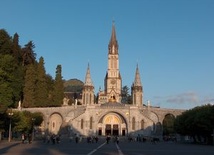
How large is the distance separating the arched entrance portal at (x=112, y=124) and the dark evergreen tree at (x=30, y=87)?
51.0ft

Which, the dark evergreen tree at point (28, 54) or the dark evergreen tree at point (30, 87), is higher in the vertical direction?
the dark evergreen tree at point (28, 54)

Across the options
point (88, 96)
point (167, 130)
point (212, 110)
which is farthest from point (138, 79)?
point (212, 110)

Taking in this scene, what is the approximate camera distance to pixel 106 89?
112562 mm

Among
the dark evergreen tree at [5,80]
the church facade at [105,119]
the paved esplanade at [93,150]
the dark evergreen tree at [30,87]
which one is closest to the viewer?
the paved esplanade at [93,150]

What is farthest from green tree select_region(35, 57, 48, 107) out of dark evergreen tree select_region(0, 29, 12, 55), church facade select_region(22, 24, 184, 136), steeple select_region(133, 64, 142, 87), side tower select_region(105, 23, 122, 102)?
side tower select_region(105, 23, 122, 102)

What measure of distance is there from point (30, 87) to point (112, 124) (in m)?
19.7

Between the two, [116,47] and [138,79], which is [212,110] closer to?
[138,79]

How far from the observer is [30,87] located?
76812 mm

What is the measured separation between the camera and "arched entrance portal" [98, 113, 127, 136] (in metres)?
85.4

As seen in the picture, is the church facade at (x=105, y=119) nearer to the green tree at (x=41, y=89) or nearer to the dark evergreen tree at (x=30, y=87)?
the green tree at (x=41, y=89)

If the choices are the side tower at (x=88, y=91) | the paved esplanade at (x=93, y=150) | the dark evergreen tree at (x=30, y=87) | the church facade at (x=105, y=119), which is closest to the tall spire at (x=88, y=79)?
the side tower at (x=88, y=91)

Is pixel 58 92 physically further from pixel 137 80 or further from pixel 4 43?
pixel 137 80

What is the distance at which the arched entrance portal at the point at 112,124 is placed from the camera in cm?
8544

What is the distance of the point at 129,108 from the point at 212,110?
109 feet
